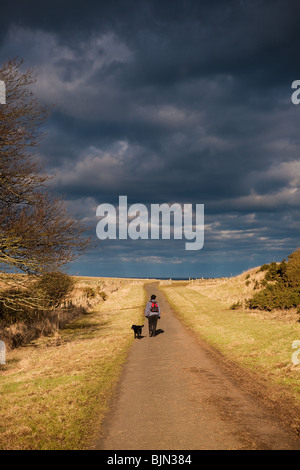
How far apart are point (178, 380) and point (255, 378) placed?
2.40 meters

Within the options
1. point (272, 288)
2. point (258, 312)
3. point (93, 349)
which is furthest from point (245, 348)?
point (272, 288)

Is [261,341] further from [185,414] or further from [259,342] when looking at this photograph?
[185,414]

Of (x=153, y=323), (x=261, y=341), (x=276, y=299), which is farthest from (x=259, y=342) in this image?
(x=276, y=299)

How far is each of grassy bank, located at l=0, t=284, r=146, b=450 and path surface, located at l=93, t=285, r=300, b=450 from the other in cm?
56

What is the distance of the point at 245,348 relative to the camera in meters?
13.7

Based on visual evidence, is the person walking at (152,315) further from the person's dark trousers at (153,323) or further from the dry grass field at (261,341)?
the dry grass field at (261,341)

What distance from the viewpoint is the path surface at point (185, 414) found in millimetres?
5656

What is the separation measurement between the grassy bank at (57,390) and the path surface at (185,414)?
56cm

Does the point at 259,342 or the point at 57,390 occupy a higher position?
the point at 259,342

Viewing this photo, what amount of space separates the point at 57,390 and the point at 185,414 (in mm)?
4074

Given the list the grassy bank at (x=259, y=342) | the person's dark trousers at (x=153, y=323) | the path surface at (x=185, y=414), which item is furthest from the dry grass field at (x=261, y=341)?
the person's dark trousers at (x=153, y=323)

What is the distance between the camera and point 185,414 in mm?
6957
